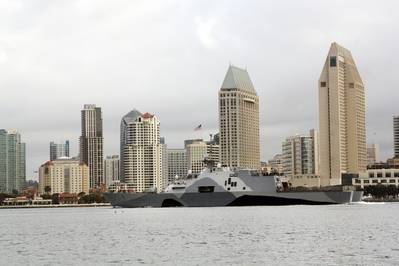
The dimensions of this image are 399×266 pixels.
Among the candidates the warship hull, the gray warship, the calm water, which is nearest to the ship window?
the gray warship

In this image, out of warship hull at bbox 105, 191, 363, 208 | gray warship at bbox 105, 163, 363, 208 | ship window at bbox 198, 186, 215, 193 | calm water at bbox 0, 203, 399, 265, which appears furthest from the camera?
ship window at bbox 198, 186, 215, 193

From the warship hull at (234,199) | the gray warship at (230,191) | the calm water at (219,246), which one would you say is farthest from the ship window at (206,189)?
the calm water at (219,246)

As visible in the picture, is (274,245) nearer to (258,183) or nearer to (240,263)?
(240,263)

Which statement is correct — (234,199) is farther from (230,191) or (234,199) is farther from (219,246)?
(219,246)

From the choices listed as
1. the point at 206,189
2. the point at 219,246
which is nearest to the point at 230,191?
the point at 206,189

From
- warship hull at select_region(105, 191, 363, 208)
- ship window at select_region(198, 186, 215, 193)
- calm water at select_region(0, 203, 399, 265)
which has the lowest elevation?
calm water at select_region(0, 203, 399, 265)

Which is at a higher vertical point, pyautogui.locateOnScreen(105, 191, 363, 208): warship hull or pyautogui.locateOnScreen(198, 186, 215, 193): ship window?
pyautogui.locateOnScreen(198, 186, 215, 193): ship window

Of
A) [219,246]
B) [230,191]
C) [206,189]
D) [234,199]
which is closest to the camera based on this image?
[219,246]

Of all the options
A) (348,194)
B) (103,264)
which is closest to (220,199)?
(348,194)

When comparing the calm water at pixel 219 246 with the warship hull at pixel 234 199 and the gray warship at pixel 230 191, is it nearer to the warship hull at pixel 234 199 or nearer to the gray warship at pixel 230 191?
the gray warship at pixel 230 191

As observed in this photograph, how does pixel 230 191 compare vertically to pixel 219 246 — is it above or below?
above

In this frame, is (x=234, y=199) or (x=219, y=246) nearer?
(x=219, y=246)

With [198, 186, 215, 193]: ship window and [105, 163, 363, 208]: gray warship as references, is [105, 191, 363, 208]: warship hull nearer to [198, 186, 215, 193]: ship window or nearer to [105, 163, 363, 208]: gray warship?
[105, 163, 363, 208]: gray warship

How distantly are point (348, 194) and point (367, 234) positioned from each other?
270 feet
